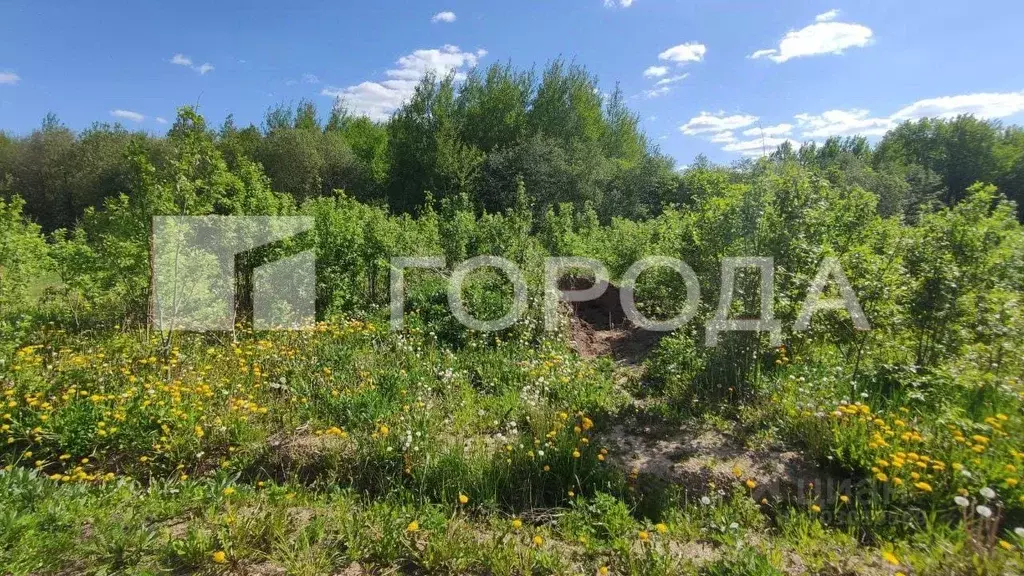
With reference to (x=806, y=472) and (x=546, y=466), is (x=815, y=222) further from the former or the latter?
(x=546, y=466)

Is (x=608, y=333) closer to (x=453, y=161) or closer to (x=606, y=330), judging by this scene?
(x=606, y=330)

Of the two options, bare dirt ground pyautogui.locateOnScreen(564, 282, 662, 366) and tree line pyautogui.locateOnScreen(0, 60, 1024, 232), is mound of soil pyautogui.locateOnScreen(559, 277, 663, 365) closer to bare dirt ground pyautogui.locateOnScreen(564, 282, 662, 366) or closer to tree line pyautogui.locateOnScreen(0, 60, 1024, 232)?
bare dirt ground pyautogui.locateOnScreen(564, 282, 662, 366)

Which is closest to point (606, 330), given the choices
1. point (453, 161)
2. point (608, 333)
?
point (608, 333)

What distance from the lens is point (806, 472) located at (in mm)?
3479

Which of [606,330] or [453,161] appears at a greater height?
[453,161]

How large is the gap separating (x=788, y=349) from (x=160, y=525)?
5651 millimetres

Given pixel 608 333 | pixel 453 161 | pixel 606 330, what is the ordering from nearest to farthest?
1. pixel 608 333
2. pixel 606 330
3. pixel 453 161

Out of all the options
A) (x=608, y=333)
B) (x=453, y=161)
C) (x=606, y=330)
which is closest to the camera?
(x=608, y=333)

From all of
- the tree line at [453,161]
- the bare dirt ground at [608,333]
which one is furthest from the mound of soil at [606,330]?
the tree line at [453,161]

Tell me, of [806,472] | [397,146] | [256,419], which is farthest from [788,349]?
[397,146]

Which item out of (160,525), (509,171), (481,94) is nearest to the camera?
(160,525)

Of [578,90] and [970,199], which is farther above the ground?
[578,90]

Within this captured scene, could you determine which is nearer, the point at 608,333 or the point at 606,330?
the point at 608,333

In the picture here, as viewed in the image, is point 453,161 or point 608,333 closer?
point 608,333
